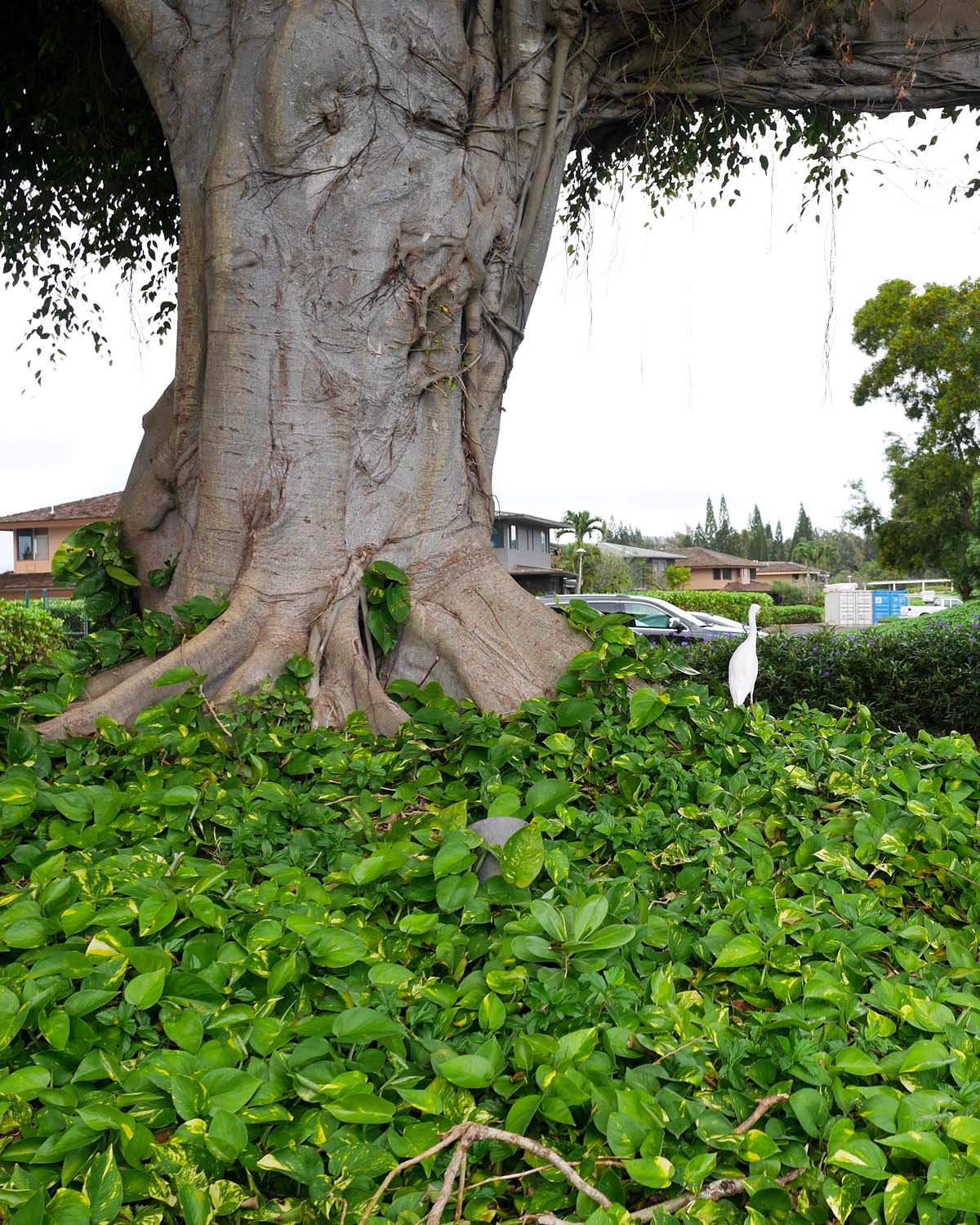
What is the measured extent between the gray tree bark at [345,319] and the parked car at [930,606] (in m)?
28.9

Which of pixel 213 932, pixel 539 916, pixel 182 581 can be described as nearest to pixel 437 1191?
pixel 539 916

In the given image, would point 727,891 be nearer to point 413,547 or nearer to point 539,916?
point 539,916

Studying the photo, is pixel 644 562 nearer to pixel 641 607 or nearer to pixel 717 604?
pixel 717 604

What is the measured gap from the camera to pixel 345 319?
4.30m

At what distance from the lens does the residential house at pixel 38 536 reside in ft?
101

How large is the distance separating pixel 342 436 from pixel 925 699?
540 centimetres

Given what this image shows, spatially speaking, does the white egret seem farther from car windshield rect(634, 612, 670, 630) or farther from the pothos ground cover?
car windshield rect(634, 612, 670, 630)

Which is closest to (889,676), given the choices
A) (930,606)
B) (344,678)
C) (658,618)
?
(344,678)

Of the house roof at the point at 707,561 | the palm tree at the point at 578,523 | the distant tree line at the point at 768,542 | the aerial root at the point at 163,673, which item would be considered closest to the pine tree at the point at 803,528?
the distant tree line at the point at 768,542

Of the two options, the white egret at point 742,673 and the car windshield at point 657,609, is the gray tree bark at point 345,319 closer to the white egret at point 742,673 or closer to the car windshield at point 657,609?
the white egret at point 742,673

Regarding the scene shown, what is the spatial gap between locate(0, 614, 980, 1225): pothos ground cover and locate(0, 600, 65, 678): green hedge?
10.00 m

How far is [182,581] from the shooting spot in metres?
4.55

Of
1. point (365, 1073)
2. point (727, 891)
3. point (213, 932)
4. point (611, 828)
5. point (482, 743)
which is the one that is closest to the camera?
point (365, 1073)

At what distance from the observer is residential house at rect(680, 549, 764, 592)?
211 ft
